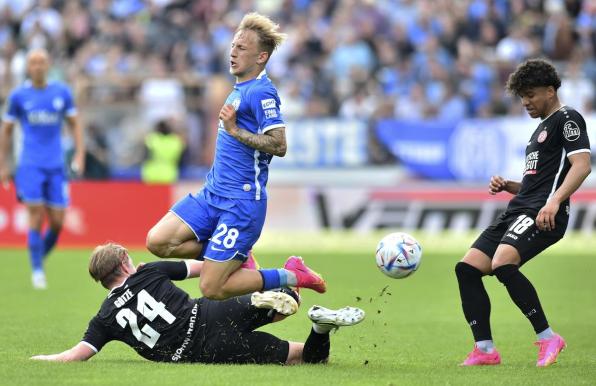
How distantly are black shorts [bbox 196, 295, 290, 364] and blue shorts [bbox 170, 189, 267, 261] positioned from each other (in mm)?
543

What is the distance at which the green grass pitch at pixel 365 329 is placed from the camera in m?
7.45

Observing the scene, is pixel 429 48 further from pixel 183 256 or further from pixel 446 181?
pixel 183 256

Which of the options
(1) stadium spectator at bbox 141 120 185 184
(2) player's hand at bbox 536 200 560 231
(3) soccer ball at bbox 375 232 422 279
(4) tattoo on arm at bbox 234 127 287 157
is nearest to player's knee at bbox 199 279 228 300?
(4) tattoo on arm at bbox 234 127 287 157

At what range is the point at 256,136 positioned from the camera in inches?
329

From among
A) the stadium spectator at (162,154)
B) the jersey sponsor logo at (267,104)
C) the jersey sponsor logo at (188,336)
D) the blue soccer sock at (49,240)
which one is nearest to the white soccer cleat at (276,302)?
the jersey sponsor logo at (188,336)

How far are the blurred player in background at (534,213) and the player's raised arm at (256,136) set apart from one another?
1671 mm

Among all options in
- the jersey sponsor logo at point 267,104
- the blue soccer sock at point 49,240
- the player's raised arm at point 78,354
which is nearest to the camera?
the player's raised arm at point 78,354

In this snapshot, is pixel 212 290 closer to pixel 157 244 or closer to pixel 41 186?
pixel 157 244

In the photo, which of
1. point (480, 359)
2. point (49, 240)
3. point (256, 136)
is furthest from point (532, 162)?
point (49, 240)

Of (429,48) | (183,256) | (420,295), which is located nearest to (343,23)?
(429,48)

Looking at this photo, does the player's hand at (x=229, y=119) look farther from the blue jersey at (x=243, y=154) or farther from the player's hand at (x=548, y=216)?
the player's hand at (x=548, y=216)

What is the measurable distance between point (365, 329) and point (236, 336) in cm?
299

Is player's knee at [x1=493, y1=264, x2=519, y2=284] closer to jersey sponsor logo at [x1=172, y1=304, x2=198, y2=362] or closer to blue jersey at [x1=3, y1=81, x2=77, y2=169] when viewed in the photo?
jersey sponsor logo at [x1=172, y1=304, x2=198, y2=362]

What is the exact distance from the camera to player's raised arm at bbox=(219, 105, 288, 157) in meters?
8.35
